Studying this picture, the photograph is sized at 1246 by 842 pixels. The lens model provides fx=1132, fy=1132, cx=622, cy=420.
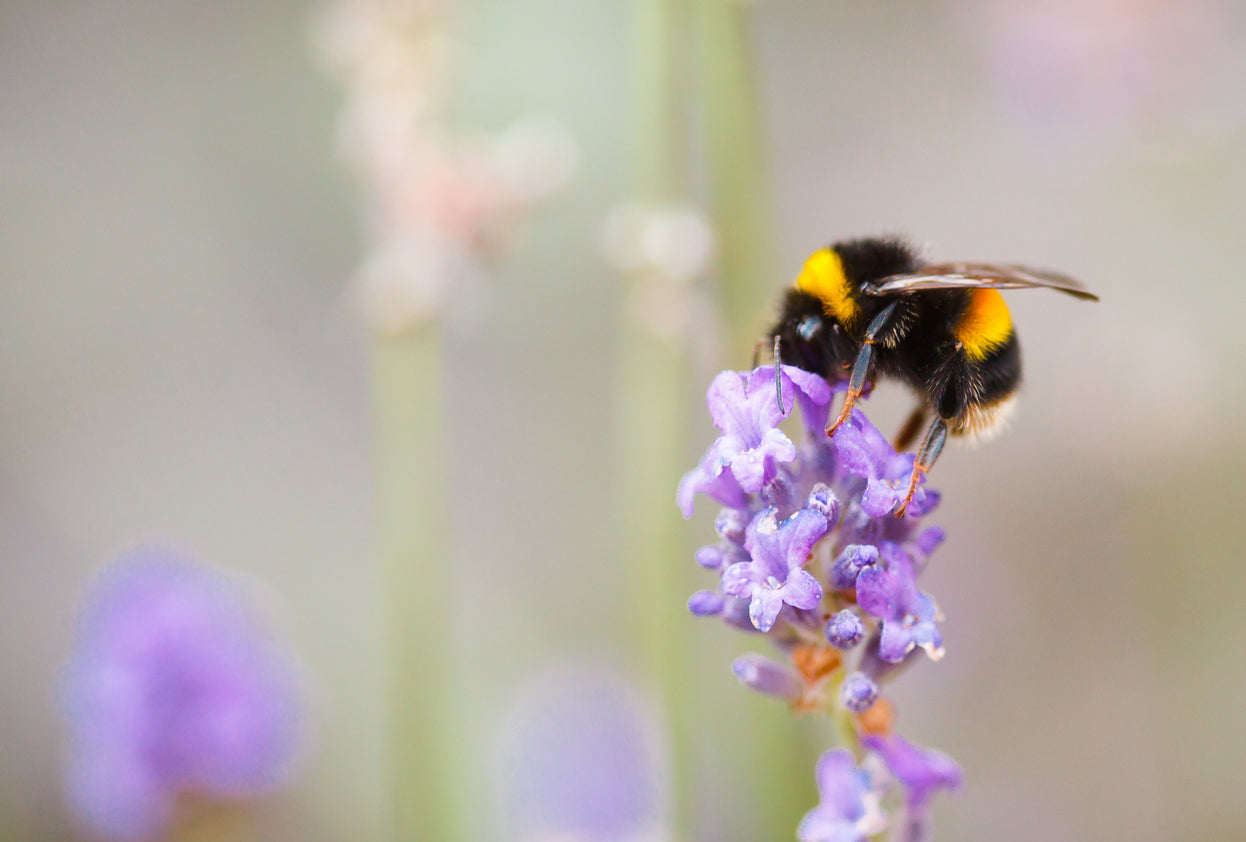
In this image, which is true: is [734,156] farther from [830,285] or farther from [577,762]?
[577,762]

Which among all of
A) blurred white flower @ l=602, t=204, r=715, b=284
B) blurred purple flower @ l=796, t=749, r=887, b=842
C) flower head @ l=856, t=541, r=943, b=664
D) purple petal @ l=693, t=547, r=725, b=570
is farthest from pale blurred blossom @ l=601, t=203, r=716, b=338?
blurred purple flower @ l=796, t=749, r=887, b=842

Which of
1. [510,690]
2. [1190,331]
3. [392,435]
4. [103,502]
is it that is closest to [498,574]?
[510,690]

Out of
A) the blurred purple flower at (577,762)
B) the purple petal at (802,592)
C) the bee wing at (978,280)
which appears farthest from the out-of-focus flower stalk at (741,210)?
the blurred purple flower at (577,762)

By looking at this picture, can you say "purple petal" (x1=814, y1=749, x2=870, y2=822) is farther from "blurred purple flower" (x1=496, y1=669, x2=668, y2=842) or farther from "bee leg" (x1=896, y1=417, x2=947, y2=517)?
"blurred purple flower" (x1=496, y1=669, x2=668, y2=842)

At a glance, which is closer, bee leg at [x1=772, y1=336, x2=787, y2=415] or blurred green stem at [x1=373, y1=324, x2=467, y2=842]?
bee leg at [x1=772, y1=336, x2=787, y2=415]

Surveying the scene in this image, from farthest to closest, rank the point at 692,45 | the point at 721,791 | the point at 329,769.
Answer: the point at 329,769 → the point at 721,791 → the point at 692,45

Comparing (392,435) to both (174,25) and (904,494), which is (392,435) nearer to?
(904,494)
